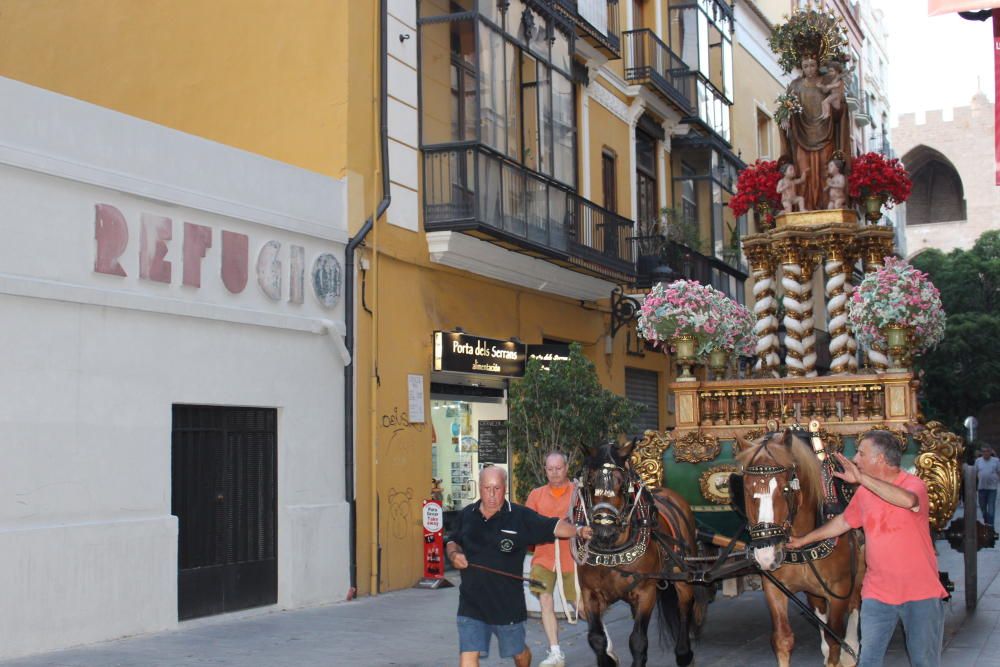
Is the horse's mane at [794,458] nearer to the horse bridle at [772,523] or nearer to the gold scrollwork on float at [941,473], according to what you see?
the horse bridle at [772,523]

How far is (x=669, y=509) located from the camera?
9.70m

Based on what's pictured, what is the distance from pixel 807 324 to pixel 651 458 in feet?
10.5

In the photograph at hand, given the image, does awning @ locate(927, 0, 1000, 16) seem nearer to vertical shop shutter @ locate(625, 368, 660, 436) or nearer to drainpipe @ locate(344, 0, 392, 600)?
drainpipe @ locate(344, 0, 392, 600)

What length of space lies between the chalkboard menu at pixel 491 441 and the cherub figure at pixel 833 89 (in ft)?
24.4

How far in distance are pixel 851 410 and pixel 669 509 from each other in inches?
105

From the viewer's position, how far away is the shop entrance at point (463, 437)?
17.9 m

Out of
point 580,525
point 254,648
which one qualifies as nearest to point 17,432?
point 254,648

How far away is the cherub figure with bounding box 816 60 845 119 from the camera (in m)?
13.8

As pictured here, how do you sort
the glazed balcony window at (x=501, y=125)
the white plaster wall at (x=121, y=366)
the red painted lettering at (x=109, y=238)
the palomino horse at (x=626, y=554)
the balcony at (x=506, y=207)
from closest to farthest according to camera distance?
1. the palomino horse at (x=626, y=554)
2. the white plaster wall at (x=121, y=366)
3. the red painted lettering at (x=109, y=238)
4. the balcony at (x=506, y=207)
5. the glazed balcony window at (x=501, y=125)

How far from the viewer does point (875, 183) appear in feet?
44.5

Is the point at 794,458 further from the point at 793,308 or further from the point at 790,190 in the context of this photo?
the point at 790,190

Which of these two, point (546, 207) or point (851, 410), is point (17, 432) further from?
point (546, 207)

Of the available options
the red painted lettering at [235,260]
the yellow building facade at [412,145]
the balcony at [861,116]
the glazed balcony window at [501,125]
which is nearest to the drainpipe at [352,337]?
the yellow building facade at [412,145]

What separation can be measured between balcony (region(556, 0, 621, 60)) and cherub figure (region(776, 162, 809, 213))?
647 cm
